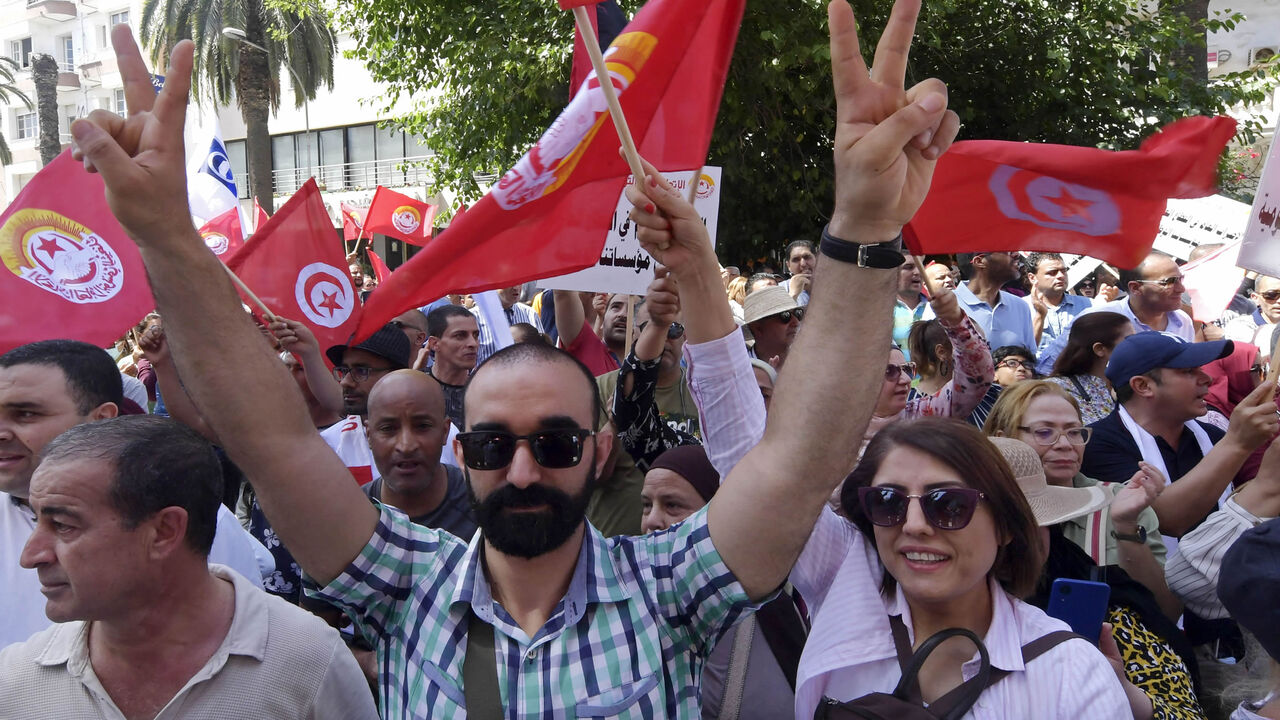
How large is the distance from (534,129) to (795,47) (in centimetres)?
334

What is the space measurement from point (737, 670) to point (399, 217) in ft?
37.1

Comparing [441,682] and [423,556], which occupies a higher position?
[423,556]

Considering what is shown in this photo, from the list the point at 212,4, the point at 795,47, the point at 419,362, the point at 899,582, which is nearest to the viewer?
the point at 899,582

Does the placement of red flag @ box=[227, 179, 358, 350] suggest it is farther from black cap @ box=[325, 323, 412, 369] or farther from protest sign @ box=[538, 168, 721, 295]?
protest sign @ box=[538, 168, 721, 295]

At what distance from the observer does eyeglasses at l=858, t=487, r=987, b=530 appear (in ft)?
7.45

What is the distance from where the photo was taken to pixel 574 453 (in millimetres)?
1956

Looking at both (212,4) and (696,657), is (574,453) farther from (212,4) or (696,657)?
(212,4)

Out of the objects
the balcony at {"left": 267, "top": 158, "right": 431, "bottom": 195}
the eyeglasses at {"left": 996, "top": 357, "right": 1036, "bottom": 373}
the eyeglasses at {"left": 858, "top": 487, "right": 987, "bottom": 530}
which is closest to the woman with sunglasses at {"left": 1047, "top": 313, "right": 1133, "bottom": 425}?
the eyeglasses at {"left": 996, "top": 357, "right": 1036, "bottom": 373}

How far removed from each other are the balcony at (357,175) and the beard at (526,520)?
96.0 ft

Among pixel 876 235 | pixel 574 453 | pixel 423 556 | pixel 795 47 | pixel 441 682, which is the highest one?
pixel 795 47

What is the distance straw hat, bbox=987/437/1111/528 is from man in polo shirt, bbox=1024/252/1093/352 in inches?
189

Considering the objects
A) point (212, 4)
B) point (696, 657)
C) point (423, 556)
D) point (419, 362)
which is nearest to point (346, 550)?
point (423, 556)

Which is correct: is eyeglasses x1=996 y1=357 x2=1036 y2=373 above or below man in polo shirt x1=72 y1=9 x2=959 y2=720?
below

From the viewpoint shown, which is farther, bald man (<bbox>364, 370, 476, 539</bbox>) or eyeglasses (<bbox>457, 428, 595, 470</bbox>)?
bald man (<bbox>364, 370, 476, 539</bbox>)
